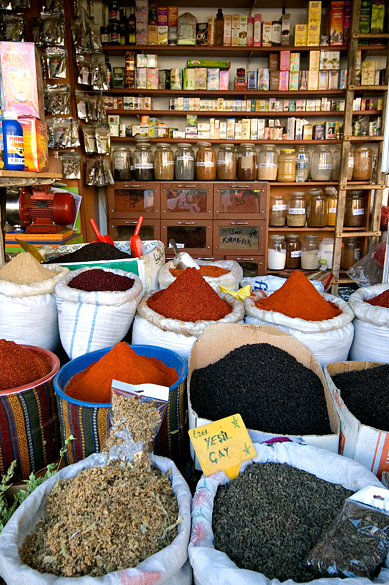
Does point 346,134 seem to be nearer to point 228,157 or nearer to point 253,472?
point 228,157

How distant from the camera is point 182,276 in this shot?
1.41 meters

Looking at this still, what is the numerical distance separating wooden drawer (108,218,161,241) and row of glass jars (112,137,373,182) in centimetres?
35

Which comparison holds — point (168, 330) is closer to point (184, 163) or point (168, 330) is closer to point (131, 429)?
point (131, 429)

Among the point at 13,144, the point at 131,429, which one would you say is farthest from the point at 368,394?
the point at 13,144

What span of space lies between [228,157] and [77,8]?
1.48 m

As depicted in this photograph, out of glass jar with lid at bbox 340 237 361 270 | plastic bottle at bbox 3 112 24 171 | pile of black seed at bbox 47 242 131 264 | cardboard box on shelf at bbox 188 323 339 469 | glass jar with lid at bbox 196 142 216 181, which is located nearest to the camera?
cardboard box on shelf at bbox 188 323 339 469

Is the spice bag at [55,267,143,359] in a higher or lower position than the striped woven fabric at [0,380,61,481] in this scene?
higher

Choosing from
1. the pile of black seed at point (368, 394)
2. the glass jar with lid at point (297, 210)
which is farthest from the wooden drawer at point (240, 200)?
the pile of black seed at point (368, 394)

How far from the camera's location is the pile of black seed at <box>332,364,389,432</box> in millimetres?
967

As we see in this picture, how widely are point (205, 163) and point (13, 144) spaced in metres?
2.15

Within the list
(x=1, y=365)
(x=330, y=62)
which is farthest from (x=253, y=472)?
(x=330, y=62)

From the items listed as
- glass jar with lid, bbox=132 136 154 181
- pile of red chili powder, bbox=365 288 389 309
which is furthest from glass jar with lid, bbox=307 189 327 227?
pile of red chili powder, bbox=365 288 389 309

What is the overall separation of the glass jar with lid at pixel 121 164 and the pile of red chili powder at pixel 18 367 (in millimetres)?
2679

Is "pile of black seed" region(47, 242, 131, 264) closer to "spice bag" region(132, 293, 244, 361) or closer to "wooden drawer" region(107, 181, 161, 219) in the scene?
"spice bag" region(132, 293, 244, 361)
